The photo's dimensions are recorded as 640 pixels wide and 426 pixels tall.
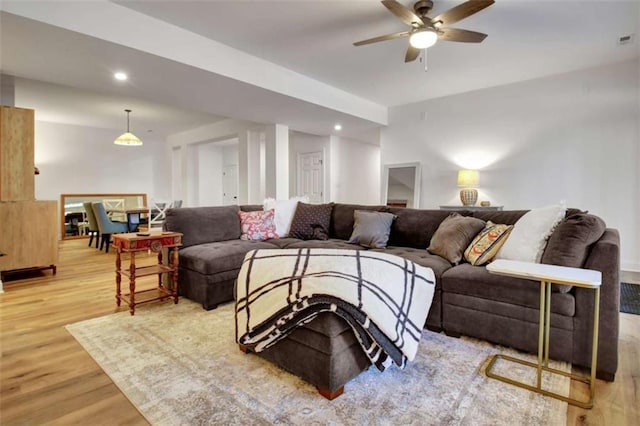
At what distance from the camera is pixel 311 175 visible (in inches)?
307

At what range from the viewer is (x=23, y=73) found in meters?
3.54

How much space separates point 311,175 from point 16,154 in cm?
517

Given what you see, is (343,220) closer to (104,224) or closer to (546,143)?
(546,143)

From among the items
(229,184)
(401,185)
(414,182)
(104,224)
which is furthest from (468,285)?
(229,184)

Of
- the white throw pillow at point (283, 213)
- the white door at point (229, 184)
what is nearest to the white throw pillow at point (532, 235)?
the white throw pillow at point (283, 213)

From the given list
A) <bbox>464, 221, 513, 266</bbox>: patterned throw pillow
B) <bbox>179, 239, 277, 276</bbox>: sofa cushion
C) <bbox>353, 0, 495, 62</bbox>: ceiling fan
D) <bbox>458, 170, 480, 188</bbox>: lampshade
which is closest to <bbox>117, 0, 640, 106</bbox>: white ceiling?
<bbox>353, 0, 495, 62</bbox>: ceiling fan

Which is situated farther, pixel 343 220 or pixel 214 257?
pixel 343 220

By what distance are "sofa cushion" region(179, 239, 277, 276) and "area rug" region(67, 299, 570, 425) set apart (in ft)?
2.20

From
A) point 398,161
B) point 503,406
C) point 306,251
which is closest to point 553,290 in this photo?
point 503,406

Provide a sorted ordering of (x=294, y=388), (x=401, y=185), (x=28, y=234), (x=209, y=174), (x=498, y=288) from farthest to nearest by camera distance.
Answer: (x=209, y=174) → (x=401, y=185) → (x=28, y=234) → (x=498, y=288) → (x=294, y=388)

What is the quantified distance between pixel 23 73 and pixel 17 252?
6.57 ft

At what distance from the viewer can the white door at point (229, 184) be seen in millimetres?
9602

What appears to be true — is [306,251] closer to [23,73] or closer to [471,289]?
[471,289]

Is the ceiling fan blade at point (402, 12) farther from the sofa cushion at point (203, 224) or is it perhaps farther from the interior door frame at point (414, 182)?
the interior door frame at point (414, 182)
